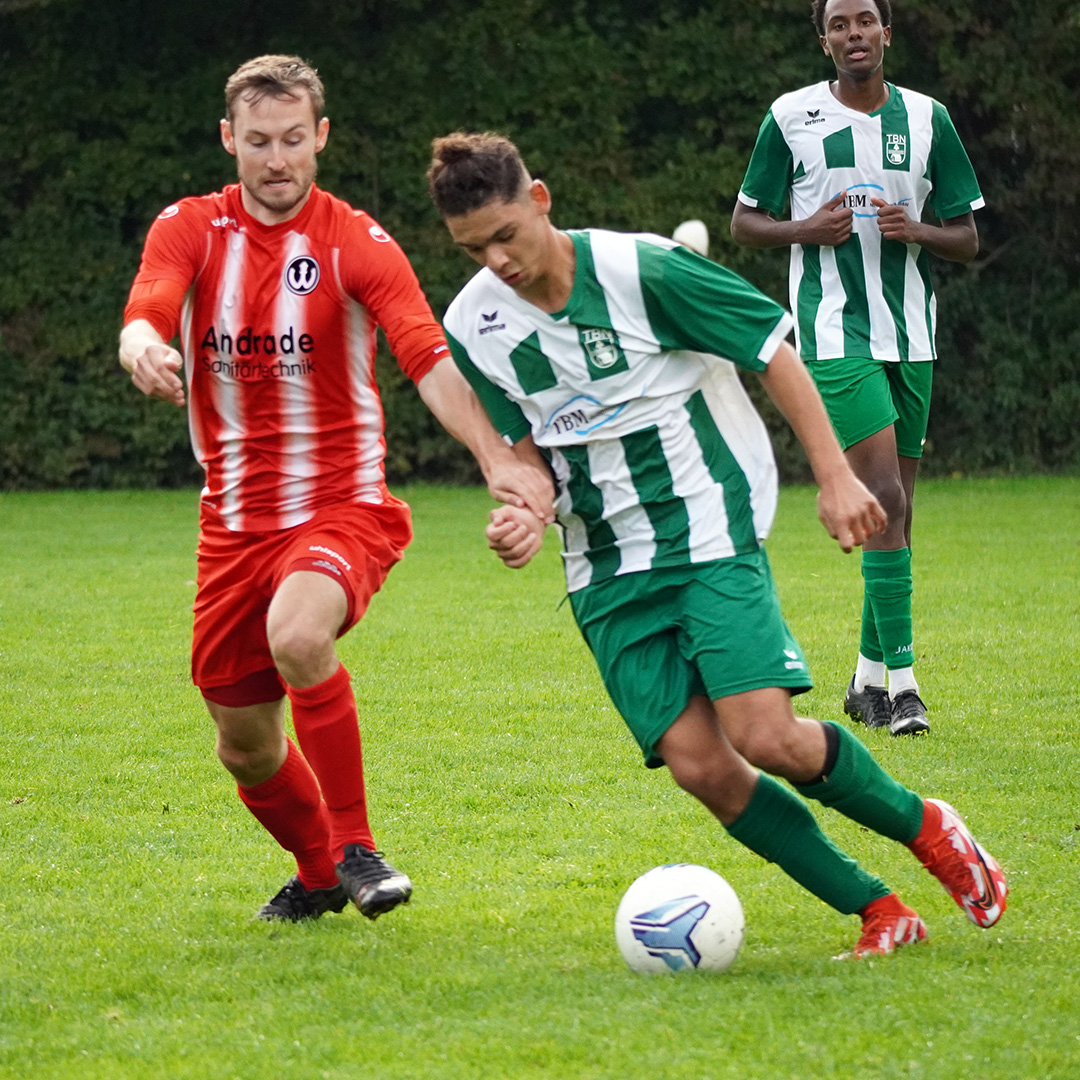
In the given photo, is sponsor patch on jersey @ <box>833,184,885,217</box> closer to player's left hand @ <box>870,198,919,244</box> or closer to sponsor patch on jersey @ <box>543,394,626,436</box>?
player's left hand @ <box>870,198,919,244</box>

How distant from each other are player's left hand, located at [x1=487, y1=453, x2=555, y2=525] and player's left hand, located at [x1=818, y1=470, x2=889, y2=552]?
575 mm

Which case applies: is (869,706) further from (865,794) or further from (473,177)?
(473,177)

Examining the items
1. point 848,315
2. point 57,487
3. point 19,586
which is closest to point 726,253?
point 57,487

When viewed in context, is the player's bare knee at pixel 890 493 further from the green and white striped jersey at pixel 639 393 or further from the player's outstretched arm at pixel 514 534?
the player's outstretched arm at pixel 514 534

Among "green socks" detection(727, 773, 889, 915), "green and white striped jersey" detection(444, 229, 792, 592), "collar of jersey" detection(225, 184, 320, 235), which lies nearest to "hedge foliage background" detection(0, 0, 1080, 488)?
"collar of jersey" detection(225, 184, 320, 235)

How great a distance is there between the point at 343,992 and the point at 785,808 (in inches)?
40.2

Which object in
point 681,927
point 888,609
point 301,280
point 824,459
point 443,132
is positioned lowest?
point 681,927

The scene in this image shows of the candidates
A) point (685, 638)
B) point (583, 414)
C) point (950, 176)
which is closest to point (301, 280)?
point (583, 414)

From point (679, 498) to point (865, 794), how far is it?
758 millimetres

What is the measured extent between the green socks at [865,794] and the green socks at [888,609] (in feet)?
8.08

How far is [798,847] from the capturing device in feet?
11.9

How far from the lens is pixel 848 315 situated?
627cm

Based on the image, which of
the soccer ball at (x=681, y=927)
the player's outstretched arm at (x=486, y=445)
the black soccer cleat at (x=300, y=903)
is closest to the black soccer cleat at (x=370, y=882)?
the black soccer cleat at (x=300, y=903)

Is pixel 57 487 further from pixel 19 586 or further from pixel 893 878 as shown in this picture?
pixel 893 878
